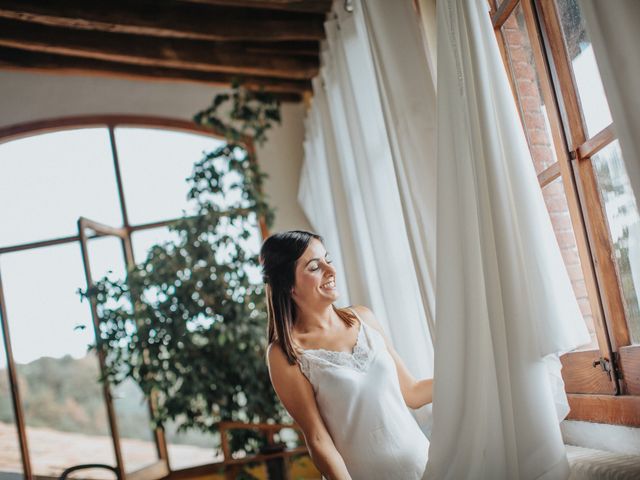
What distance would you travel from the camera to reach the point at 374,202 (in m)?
3.33

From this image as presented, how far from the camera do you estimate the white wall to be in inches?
242

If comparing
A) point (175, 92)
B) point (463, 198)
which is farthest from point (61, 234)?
point (463, 198)

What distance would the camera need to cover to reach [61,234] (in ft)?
20.0

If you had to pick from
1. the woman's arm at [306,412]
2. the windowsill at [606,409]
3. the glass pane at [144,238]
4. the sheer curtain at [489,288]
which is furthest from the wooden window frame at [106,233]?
the windowsill at [606,409]

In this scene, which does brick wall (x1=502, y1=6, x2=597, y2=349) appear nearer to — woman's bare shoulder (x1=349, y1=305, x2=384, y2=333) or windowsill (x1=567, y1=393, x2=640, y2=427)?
windowsill (x1=567, y1=393, x2=640, y2=427)

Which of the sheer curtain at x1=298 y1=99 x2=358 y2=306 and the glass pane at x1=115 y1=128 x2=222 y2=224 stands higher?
the glass pane at x1=115 y1=128 x2=222 y2=224

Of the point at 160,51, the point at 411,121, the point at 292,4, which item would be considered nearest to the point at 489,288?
the point at 411,121

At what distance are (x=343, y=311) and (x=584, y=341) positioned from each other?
3.45 feet

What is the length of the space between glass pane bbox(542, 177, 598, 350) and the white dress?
64cm

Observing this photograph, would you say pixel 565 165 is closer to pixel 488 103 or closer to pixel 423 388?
pixel 488 103

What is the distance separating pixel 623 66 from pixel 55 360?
558 centimetres

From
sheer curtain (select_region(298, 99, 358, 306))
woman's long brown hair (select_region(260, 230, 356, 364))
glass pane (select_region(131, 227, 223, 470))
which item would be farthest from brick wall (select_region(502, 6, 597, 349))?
glass pane (select_region(131, 227, 223, 470))

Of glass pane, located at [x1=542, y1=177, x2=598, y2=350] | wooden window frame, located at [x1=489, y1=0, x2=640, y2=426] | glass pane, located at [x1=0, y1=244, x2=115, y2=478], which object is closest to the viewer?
wooden window frame, located at [x1=489, y1=0, x2=640, y2=426]

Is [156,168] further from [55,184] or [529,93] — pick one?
[529,93]
